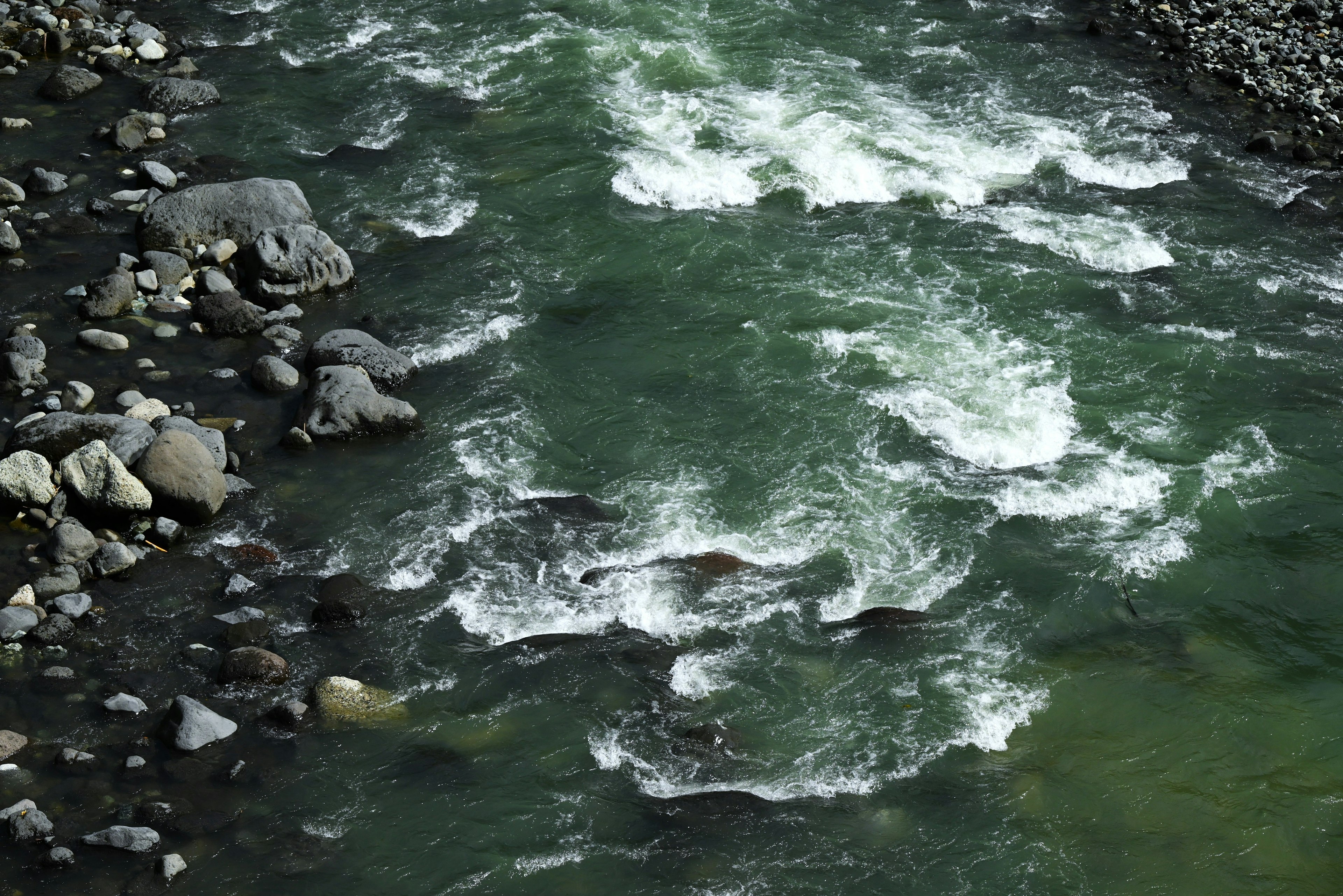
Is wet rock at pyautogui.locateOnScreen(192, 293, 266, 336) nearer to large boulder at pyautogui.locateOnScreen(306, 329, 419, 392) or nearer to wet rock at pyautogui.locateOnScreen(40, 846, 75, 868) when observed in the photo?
large boulder at pyautogui.locateOnScreen(306, 329, 419, 392)

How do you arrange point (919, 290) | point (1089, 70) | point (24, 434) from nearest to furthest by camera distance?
point (24, 434) → point (919, 290) → point (1089, 70)

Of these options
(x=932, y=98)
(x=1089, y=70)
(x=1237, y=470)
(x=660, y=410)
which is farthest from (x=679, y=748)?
(x=1089, y=70)

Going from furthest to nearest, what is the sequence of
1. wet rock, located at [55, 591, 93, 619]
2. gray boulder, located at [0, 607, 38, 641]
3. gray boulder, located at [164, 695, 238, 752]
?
1. wet rock, located at [55, 591, 93, 619]
2. gray boulder, located at [0, 607, 38, 641]
3. gray boulder, located at [164, 695, 238, 752]

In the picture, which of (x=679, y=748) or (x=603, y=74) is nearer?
(x=679, y=748)

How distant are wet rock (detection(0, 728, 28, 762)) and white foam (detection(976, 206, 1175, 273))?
12.0 m

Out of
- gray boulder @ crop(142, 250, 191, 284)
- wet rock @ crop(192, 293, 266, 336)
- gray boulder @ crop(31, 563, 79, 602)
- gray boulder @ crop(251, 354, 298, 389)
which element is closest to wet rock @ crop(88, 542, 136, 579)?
gray boulder @ crop(31, 563, 79, 602)

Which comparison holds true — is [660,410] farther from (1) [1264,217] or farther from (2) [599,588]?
(1) [1264,217]

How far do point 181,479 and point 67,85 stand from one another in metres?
9.72

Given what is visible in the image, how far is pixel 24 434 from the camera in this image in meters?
10.3

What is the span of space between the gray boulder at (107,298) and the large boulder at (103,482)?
118 inches

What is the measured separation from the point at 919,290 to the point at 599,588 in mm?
6094

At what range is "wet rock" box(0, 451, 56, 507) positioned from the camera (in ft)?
32.1

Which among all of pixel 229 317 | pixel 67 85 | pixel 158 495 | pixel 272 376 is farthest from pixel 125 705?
pixel 67 85

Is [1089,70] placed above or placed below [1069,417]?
above
